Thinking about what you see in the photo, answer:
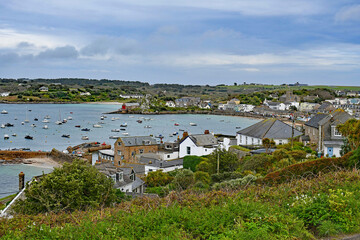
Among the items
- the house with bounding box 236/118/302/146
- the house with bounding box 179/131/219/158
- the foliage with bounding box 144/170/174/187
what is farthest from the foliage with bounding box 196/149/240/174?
the house with bounding box 236/118/302/146

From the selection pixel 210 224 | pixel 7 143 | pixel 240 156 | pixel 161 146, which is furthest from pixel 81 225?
pixel 7 143

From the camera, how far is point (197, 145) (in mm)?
42094

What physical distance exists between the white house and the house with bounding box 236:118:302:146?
493 cm

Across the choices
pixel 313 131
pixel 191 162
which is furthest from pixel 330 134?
pixel 191 162

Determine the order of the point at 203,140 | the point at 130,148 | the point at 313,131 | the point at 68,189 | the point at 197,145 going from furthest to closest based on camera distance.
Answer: the point at 130,148
the point at 203,140
the point at 197,145
the point at 313,131
the point at 68,189

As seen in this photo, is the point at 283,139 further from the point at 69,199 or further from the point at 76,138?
the point at 76,138

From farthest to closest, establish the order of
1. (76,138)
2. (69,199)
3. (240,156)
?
1. (76,138)
2. (240,156)
3. (69,199)

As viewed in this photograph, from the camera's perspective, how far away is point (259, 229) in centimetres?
555

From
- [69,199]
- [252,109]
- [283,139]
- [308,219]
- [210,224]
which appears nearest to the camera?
[210,224]

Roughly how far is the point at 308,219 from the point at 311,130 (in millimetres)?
35032

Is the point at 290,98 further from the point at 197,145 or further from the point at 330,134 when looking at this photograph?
the point at 330,134

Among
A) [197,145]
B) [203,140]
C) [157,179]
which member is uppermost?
[203,140]

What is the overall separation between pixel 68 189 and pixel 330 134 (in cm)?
2508

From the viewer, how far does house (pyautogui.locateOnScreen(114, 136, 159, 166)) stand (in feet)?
144
